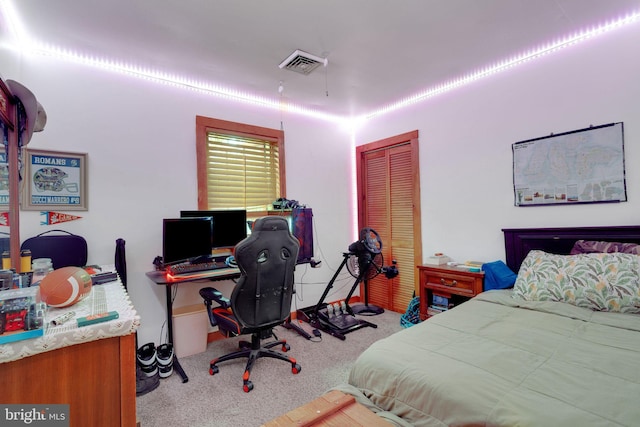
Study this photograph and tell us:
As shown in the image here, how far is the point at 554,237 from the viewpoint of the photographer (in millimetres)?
2557

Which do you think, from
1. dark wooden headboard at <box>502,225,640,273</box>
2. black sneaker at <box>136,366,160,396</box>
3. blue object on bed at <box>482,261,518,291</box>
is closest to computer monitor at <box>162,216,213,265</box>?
black sneaker at <box>136,366,160,396</box>

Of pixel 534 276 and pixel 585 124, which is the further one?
pixel 585 124

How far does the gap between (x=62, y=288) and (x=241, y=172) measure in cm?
235

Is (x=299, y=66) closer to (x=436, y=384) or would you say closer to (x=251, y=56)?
(x=251, y=56)

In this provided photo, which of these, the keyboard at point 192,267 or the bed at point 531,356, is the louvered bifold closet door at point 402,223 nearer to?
the bed at point 531,356

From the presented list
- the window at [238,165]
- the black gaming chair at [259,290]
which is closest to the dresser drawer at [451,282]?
the black gaming chair at [259,290]

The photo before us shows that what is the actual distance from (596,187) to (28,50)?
451 centimetres

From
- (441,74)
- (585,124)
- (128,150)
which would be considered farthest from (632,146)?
(128,150)

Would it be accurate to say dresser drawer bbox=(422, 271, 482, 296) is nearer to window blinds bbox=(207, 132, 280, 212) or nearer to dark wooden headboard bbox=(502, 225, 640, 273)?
dark wooden headboard bbox=(502, 225, 640, 273)

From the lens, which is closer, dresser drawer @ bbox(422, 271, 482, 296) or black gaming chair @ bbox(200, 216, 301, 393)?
black gaming chair @ bbox(200, 216, 301, 393)

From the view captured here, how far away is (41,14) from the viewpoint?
1.98 meters

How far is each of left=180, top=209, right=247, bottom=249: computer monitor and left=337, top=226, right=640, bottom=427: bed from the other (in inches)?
77.3

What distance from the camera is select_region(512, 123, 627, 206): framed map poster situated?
234 cm

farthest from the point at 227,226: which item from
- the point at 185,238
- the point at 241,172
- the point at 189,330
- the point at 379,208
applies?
the point at 379,208
